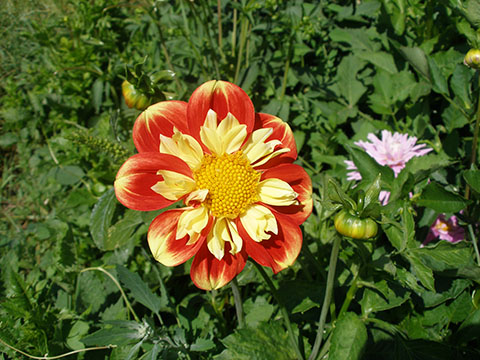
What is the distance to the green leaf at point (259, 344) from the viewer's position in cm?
133

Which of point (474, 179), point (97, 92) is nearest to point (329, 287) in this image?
point (474, 179)

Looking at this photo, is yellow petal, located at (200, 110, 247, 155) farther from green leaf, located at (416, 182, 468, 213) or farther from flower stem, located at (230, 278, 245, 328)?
green leaf, located at (416, 182, 468, 213)

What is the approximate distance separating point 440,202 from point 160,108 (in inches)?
44.4

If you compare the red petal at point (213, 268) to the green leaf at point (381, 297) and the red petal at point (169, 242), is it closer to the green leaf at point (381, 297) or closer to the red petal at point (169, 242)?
the red petal at point (169, 242)

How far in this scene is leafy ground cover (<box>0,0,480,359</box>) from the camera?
1369 millimetres

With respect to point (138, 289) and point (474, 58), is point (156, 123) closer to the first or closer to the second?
point (138, 289)

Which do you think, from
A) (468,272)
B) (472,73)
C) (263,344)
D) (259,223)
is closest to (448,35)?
(472,73)

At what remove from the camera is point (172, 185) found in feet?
3.62

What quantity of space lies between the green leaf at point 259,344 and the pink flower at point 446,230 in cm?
86

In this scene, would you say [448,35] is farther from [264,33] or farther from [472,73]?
[264,33]

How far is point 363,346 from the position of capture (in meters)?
1.20

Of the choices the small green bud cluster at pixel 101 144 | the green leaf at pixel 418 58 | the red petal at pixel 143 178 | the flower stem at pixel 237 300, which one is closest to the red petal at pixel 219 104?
the red petal at pixel 143 178

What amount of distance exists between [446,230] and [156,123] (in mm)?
1462

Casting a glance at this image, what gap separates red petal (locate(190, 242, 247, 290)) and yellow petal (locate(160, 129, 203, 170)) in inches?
10.2
